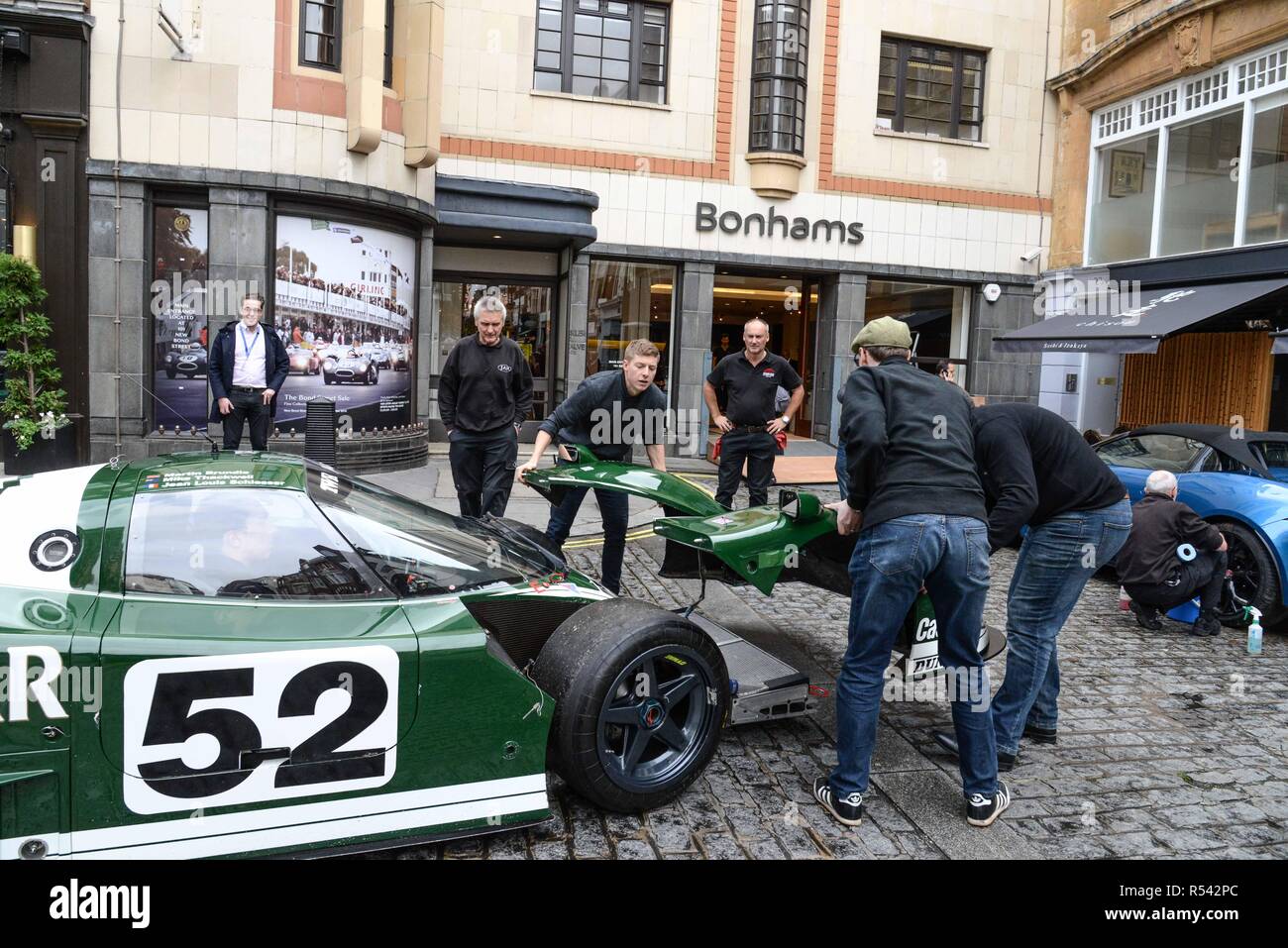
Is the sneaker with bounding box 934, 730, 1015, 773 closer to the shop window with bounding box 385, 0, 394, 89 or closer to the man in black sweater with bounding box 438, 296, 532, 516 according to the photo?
the man in black sweater with bounding box 438, 296, 532, 516

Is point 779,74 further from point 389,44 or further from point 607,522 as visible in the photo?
point 607,522

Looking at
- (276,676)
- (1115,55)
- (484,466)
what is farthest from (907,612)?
(1115,55)

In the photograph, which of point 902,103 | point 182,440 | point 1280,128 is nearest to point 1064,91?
point 902,103

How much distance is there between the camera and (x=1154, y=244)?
16.4m

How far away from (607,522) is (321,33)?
839 cm

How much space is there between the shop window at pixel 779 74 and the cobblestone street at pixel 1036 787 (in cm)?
1213

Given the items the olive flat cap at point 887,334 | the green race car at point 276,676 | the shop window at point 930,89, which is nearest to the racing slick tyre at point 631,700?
the green race car at point 276,676

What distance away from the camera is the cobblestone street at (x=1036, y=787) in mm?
3568

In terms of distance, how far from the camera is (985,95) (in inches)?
708

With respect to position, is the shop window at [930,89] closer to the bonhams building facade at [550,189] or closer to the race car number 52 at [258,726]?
the bonhams building facade at [550,189]

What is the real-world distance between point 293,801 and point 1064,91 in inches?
762

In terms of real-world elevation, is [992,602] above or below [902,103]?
below

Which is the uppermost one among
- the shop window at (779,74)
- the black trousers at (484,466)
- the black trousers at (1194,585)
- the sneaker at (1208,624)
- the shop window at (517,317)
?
the shop window at (779,74)

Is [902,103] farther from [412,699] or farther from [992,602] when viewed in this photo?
[412,699]
